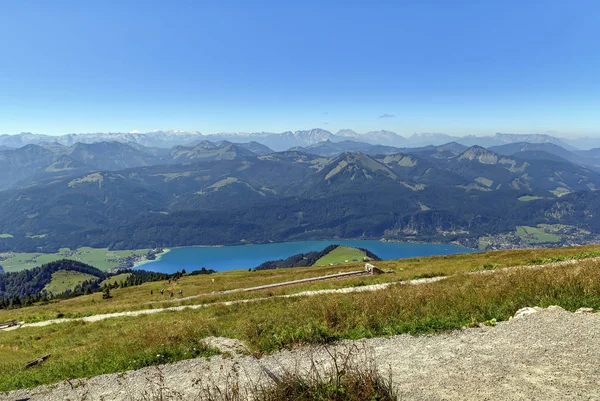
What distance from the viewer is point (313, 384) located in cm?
842

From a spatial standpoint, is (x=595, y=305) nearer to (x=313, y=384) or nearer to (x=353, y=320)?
(x=353, y=320)

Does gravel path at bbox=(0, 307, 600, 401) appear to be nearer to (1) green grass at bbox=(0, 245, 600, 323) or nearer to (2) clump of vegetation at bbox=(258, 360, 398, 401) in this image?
(2) clump of vegetation at bbox=(258, 360, 398, 401)

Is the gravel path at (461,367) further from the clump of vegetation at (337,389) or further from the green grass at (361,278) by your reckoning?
the green grass at (361,278)

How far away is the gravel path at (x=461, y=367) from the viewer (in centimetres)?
866

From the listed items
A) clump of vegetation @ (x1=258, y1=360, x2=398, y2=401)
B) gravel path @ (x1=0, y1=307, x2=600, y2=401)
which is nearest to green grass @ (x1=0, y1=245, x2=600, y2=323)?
gravel path @ (x1=0, y1=307, x2=600, y2=401)

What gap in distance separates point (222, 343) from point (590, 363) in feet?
43.6

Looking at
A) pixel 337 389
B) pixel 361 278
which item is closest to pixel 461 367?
pixel 337 389

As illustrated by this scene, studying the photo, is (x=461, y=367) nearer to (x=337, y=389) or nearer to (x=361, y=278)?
(x=337, y=389)

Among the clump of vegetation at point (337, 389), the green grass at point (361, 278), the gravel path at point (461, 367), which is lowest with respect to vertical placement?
the green grass at point (361, 278)

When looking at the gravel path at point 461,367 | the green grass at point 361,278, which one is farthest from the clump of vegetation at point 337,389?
the green grass at point 361,278

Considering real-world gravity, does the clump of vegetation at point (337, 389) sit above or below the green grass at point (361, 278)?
above

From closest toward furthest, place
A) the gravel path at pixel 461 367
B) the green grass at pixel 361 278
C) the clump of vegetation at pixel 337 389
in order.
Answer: the clump of vegetation at pixel 337 389
the gravel path at pixel 461 367
the green grass at pixel 361 278

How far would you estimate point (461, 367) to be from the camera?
32.9 ft

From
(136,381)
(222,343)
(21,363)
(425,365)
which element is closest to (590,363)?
(425,365)
